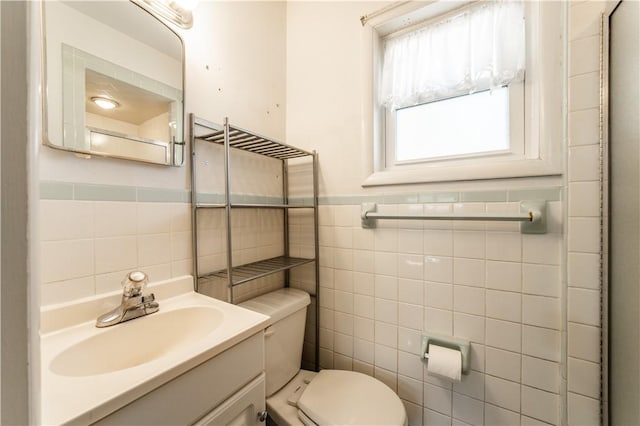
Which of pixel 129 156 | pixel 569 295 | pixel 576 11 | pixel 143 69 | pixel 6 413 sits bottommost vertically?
pixel 569 295

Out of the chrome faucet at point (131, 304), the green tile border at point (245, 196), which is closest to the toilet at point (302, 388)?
the chrome faucet at point (131, 304)

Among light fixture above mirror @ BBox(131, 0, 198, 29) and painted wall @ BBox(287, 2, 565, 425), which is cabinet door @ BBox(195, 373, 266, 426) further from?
light fixture above mirror @ BBox(131, 0, 198, 29)

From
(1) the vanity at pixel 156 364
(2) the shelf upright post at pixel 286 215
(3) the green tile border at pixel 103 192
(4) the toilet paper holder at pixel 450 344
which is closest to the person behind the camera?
(1) the vanity at pixel 156 364

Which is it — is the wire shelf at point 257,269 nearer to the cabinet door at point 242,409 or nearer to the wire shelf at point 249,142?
the cabinet door at point 242,409

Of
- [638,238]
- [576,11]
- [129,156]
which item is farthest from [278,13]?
[638,238]

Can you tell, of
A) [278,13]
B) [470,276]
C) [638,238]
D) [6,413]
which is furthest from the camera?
[278,13]

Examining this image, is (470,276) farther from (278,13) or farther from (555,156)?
(278,13)

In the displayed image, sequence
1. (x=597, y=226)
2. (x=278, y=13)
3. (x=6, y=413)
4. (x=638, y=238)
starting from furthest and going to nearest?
1. (x=278, y=13)
2. (x=597, y=226)
3. (x=638, y=238)
4. (x=6, y=413)

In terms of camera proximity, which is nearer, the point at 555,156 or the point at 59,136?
the point at 59,136

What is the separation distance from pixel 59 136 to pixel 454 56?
147 cm

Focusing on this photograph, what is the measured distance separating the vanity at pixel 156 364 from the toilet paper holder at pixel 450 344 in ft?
2.28

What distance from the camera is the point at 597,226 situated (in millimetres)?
803

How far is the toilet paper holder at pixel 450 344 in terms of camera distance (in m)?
1.01

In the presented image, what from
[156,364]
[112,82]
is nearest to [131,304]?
[156,364]
